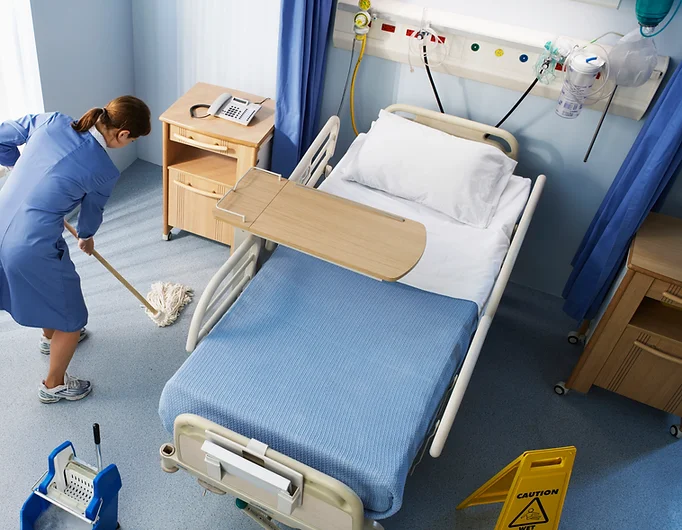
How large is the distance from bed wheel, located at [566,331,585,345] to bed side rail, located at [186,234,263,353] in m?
1.62

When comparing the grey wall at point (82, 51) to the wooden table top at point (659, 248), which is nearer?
the wooden table top at point (659, 248)

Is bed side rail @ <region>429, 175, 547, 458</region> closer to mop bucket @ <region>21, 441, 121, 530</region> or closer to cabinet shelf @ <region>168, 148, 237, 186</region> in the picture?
mop bucket @ <region>21, 441, 121, 530</region>

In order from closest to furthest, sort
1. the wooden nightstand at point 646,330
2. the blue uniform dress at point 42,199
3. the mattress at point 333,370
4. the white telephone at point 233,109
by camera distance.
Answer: the mattress at point 333,370
the blue uniform dress at point 42,199
the wooden nightstand at point 646,330
the white telephone at point 233,109

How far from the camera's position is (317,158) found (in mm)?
2990

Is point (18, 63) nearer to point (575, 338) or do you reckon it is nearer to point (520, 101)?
point (520, 101)

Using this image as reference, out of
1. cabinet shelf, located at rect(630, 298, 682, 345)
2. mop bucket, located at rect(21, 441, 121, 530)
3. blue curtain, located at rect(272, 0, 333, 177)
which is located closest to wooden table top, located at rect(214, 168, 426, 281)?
blue curtain, located at rect(272, 0, 333, 177)

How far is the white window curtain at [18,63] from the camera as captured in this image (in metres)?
2.86

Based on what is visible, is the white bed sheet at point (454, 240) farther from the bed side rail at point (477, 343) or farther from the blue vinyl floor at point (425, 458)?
the blue vinyl floor at point (425, 458)

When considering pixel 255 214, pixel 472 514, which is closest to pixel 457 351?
pixel 472 514

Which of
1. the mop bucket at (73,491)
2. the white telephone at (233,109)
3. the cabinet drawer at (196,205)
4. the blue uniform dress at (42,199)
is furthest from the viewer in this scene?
the cabinet drawer at (196,205)

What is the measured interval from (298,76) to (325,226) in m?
1.00

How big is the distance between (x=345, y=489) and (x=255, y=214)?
962 millimetres

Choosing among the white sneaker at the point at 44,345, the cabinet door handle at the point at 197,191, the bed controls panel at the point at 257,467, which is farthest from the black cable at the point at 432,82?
the white sneaker at the point at 44,345

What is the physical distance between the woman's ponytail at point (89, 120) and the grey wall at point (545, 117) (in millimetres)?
1324
